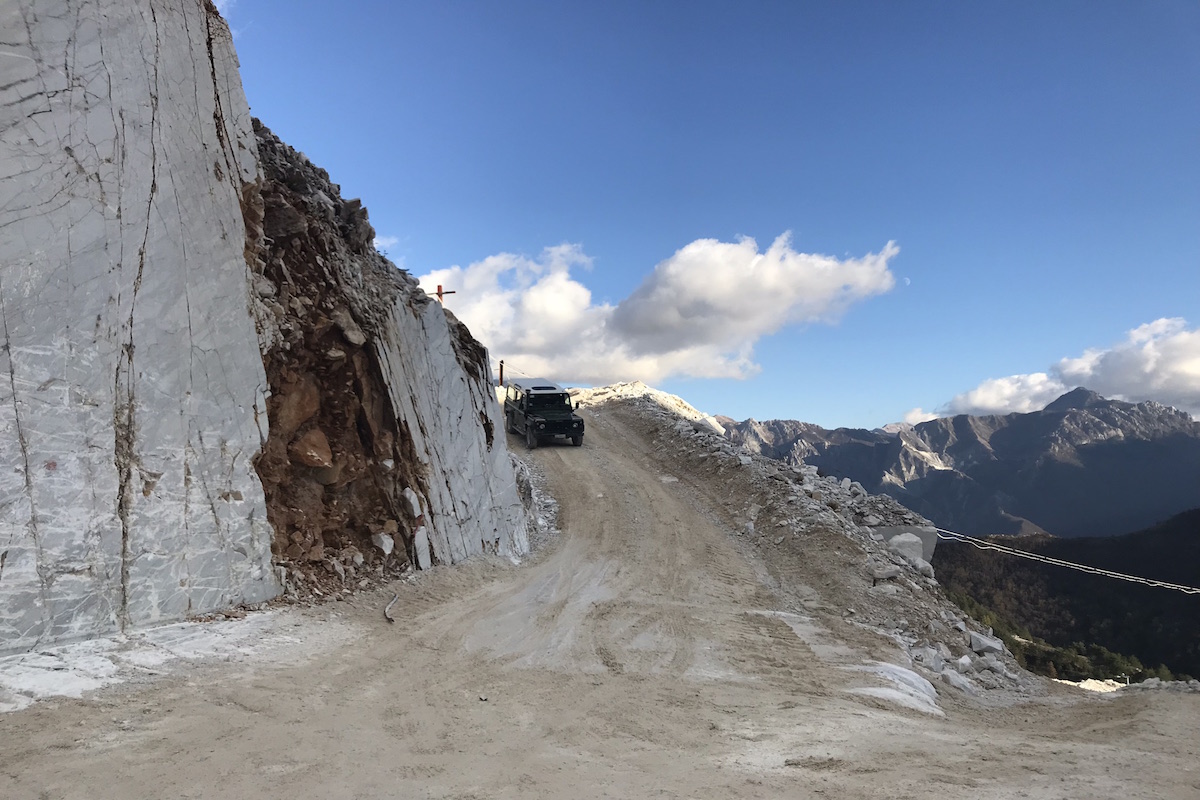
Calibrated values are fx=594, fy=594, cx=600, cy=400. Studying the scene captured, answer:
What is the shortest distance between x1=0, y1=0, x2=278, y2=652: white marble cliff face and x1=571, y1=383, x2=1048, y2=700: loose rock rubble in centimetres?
1031

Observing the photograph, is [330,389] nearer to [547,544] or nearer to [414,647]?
[414,647]

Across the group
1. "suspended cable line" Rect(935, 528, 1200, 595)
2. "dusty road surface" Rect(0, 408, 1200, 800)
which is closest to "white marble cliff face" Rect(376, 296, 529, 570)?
"dusty road surface" Rect(0, 408, 1200, 800)

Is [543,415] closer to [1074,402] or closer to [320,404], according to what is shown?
[320,404]

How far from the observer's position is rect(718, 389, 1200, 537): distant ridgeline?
8381cm

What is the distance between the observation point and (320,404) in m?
10.1

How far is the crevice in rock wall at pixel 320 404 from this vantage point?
902 cm

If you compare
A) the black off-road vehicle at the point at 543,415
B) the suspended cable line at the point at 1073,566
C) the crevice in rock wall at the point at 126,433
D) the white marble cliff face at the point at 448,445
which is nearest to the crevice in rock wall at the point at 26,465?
the crevice in rock wall at the point at 126,433

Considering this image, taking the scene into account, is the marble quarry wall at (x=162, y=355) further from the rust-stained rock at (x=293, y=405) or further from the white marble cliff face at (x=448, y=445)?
the white marble cliff face at (x=448, y=445)

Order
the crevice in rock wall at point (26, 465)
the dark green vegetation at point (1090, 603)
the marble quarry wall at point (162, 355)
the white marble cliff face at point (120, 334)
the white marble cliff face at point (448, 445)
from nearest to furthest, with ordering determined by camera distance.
→ the crevice in rock wall at point (26, 465) → the white marble cliff face at point (120, 334) → the marble quarry wall at point (162, 355) → the white marble cliff face at point (448, 445) → the dark green vegetation at point (1090, 603)

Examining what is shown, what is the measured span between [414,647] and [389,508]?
11.8 feet

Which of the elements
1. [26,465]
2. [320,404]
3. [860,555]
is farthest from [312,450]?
→ [860,555]

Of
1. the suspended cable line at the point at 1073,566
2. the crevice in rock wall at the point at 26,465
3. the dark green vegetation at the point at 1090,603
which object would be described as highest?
the crevice in rock wall at the point at 26,465

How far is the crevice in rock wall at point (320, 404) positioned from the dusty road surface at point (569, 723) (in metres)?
1.08

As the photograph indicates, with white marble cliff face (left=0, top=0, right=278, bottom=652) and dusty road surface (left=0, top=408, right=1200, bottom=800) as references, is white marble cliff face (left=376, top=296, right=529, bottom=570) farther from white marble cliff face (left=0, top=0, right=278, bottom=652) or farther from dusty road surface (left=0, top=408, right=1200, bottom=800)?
white marble cliff face (left=0, top=0, right=278, bottom=652)
